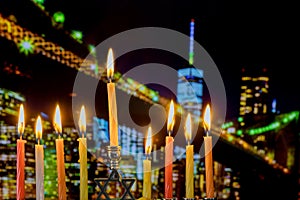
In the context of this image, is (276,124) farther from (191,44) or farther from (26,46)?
(26,46)

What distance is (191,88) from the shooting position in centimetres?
177

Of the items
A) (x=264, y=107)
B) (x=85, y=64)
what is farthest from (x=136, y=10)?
(x=264, y=107)

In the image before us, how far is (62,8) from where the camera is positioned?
5.60 feet

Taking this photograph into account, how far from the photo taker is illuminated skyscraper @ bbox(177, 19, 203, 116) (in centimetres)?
175

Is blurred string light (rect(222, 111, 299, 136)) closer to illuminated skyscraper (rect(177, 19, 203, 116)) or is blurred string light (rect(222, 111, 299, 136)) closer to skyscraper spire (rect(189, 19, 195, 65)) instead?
illuminated skyscraper (rect(177, 19, 203, 116))

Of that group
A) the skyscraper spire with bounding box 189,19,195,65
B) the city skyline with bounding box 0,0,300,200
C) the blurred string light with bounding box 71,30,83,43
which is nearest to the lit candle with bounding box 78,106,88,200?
the city skyline with bounding box 0,0,300,200

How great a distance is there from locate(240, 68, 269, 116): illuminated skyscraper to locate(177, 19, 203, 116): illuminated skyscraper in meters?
0.23

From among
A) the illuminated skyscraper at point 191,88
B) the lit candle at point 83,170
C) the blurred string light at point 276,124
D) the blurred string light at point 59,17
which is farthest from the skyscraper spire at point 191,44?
the lit candle at point 83,170

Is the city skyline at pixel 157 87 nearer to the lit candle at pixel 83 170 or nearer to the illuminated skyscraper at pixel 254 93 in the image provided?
the illuminated skyscraper at pixel 254 93

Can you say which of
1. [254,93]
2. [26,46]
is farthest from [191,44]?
[26,46]

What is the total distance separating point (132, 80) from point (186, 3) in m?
0.46

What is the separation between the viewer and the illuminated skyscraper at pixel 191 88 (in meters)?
1.75

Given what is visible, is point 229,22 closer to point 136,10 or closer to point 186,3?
point 186,3

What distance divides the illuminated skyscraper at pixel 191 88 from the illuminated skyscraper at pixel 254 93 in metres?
0.23
